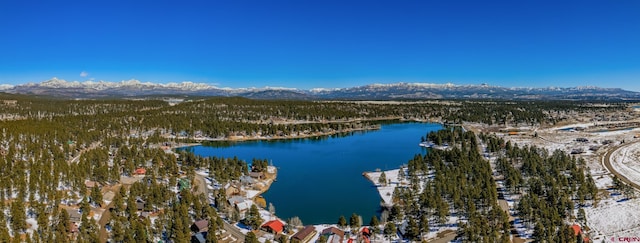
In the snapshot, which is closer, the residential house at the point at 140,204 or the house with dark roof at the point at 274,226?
the house with dark roof at the point at 274,226

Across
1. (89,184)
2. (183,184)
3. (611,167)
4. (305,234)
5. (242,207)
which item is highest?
(611,167)

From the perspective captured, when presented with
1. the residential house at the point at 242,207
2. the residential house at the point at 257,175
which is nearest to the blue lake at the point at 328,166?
the residential house at the point at 257,175

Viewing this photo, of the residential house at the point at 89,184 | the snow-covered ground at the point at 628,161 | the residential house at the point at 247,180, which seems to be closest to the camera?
the residential house at the point at 89,184

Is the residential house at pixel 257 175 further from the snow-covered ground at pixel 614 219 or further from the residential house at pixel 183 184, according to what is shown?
the snow-covered ground at pixel 614 219

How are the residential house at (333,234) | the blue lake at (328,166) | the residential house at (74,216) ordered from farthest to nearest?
the blue lake at (328,166)
the residential house at (74,216)
the residential house at (333,234)

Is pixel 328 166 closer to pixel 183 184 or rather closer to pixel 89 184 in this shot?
pixel 183 184

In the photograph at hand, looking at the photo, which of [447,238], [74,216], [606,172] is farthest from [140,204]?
[606,172]

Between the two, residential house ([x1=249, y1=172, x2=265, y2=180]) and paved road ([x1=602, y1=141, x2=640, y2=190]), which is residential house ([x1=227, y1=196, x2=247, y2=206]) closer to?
residential house ([x1=249, y1=172, x2=265, y2=180])

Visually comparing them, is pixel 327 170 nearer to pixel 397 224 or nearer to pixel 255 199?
pixel 255 199
